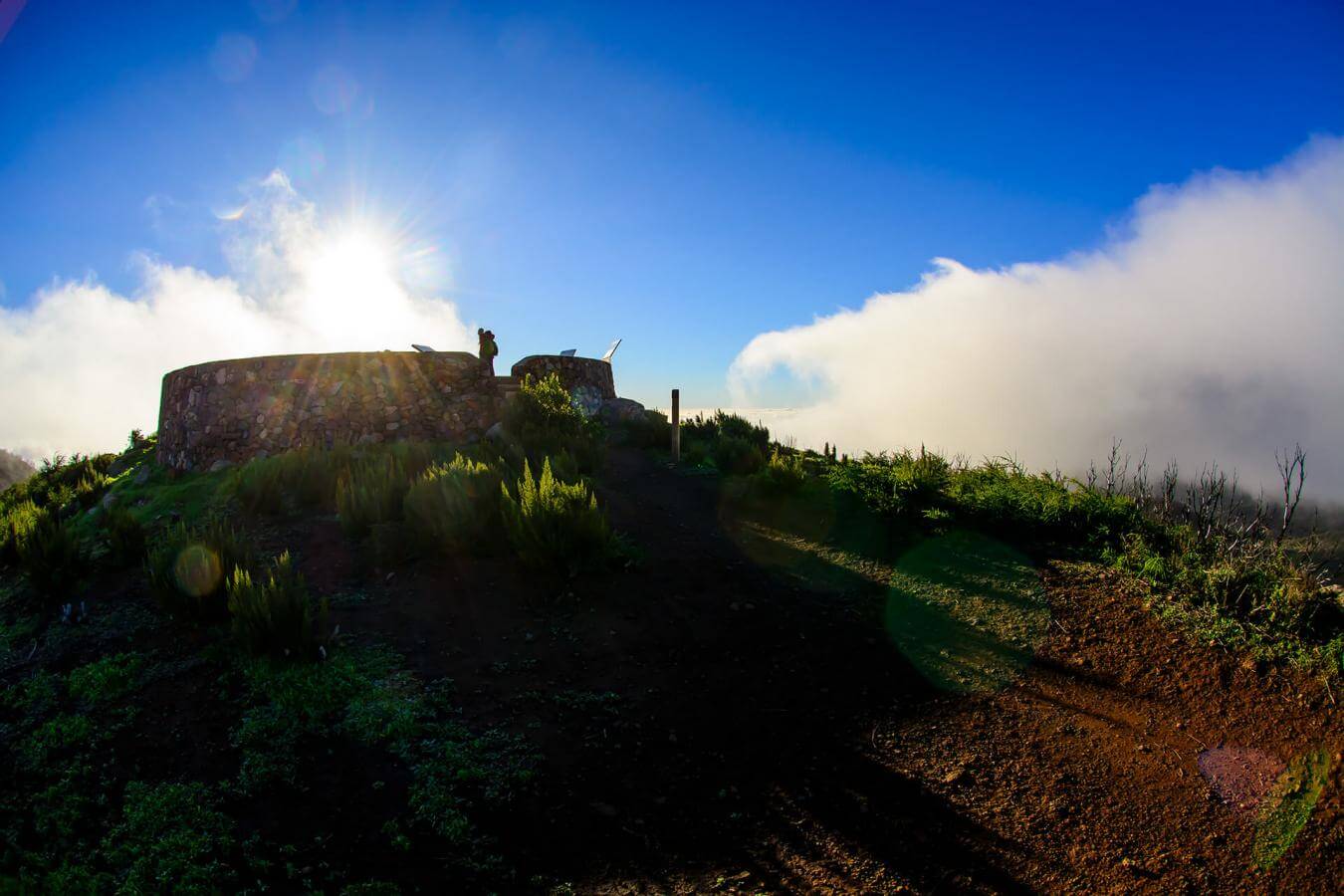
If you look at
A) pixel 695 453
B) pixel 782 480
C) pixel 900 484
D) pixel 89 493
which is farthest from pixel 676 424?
pixel 89 493

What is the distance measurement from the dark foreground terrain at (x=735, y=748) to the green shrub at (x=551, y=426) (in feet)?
16.3

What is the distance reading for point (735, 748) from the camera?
3842 millimetres

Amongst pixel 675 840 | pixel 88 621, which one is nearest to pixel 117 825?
pixel 675 840

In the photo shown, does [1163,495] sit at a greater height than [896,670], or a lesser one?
greater

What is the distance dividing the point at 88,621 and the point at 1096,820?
316 inches

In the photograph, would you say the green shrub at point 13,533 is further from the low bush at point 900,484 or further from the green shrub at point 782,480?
the low bush at point 900,484

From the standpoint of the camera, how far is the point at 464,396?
1360 centimetres

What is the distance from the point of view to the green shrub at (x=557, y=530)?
6.06 metres

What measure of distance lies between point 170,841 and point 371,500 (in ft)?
15.0

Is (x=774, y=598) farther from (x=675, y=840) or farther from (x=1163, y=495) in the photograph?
(x=1163, y=495)

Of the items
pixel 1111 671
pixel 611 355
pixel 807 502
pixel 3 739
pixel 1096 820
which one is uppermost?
pixel 611 355

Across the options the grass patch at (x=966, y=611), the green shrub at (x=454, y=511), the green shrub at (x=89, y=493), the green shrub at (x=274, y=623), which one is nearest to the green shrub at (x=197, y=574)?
the green shrub at (x=274, y=623)

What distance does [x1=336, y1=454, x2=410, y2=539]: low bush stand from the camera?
7.23m

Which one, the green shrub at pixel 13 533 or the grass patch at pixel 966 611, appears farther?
the green shrub at pixel 13 533
